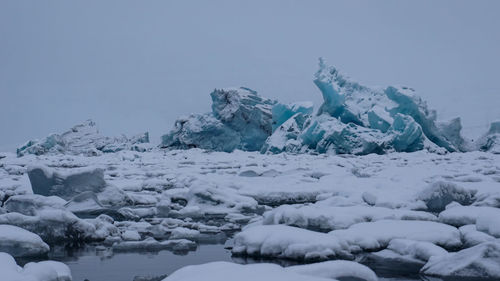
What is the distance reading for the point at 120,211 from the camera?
24.8 feet

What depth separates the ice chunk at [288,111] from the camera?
31406mm

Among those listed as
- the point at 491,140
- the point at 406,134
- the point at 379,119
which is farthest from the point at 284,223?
the point at 491,140

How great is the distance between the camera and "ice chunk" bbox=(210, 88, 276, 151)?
2883cm

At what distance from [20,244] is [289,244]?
8.61ft

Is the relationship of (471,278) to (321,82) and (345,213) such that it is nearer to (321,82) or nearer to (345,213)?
(345,213)

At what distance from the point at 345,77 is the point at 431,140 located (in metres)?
6.36

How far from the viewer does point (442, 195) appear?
813cm

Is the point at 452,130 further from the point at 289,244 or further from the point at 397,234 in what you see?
the point at 289,244

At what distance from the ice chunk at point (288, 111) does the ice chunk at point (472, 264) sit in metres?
27.4

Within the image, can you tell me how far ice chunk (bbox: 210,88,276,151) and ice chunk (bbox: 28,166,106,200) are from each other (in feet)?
63.2

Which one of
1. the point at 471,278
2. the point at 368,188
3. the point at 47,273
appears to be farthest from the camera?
the point at 368,188

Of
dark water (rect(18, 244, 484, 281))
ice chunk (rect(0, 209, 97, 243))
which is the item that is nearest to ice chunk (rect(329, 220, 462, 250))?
dark water (rect(18, 244, 484, 281))

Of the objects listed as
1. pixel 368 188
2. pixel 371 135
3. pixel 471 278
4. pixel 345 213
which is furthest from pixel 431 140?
pixel 471 278

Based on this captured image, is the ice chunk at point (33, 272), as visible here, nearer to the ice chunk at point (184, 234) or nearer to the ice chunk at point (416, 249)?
the ice chunk at point (184, 234)
